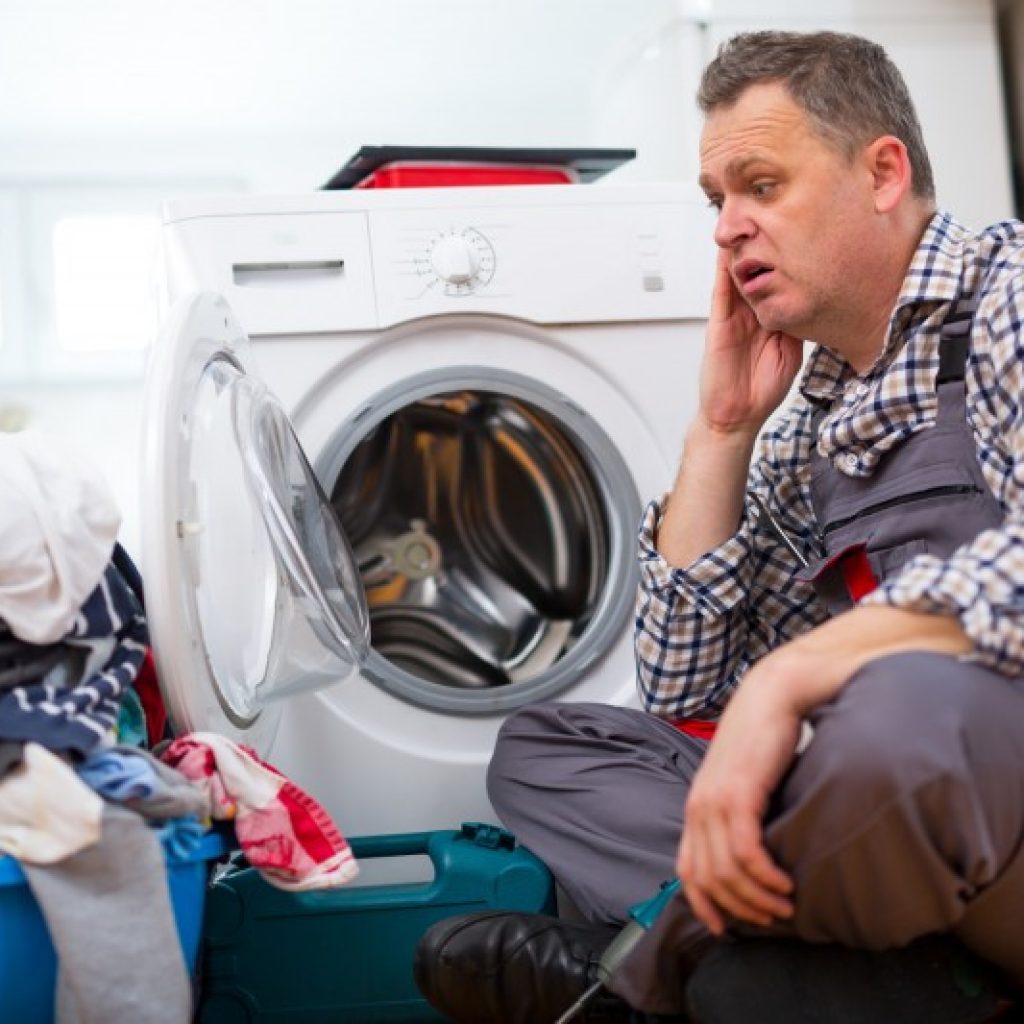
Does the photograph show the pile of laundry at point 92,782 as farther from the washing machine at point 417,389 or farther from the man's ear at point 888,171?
the man's ear at point 888,171

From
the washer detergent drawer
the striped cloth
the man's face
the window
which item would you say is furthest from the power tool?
the window

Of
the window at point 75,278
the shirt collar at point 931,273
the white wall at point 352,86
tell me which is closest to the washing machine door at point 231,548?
the shirt collar at point 931,273

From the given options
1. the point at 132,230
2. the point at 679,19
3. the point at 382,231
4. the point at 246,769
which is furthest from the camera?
the point at 132,230

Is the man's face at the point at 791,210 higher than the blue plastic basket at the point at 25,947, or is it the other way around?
the man's face at the point at 791,210

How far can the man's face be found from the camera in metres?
1.30

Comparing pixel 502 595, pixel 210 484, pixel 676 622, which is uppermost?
pixel 210 484

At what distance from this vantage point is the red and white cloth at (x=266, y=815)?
115 cm

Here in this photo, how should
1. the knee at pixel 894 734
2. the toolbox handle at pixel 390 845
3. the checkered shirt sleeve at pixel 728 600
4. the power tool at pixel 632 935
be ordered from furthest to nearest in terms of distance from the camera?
1. the toolbox handle at pixel 390 845
2. the checkered shirt sleeve at pixel 728 600
3. the power tool at pixel 632 935
4. the knee at pixel 894 734

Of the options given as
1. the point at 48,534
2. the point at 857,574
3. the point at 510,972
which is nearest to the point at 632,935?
the point at 510,972

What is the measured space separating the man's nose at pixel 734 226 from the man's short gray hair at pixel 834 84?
0.32ft

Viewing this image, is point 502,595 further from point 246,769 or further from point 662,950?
point 662,950

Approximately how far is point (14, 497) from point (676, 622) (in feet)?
2.10

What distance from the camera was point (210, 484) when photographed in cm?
139

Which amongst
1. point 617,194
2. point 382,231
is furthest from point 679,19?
point 382,231
